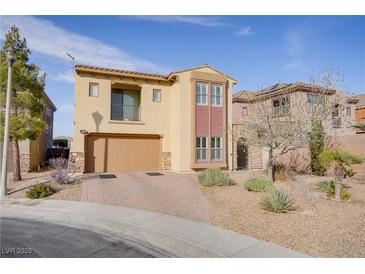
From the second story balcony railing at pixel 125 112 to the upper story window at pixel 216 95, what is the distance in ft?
16.6

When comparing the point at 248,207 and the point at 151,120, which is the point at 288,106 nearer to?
the point at 151,120

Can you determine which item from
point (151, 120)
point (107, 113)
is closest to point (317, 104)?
point (151, 120)

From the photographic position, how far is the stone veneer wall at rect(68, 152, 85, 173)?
15.4m

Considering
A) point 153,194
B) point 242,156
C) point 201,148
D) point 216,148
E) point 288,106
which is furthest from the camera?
point 242,156

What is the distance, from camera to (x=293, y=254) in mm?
4973

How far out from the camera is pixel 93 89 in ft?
53.3

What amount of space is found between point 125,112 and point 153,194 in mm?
8785

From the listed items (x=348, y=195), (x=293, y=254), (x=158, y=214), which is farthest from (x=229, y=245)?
(x=348, y=195)

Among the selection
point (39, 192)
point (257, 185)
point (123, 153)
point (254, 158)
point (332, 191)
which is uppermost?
point (123, 153)

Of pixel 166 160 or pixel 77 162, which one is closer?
pixel 77 162

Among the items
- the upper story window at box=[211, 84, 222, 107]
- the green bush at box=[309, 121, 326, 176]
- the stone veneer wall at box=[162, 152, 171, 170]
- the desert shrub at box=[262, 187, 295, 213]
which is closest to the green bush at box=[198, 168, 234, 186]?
the desert shrub at box=[262, 187, 295, 213]

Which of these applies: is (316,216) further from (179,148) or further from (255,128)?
(179,148)

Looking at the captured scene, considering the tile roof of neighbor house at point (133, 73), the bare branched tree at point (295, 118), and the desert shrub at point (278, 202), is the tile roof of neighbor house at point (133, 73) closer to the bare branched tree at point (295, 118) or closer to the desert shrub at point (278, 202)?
the bare branched tree at point (295, 118)

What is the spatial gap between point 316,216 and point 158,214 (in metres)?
4.52
